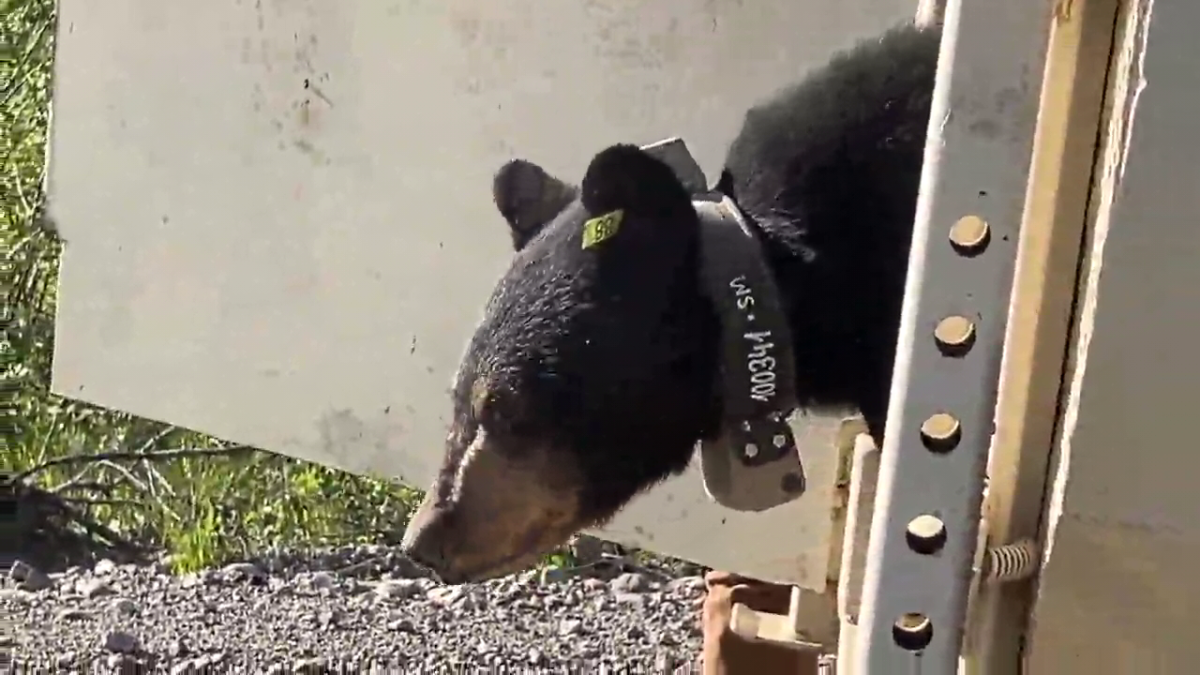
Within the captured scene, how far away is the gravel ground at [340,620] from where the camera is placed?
47.2 inches

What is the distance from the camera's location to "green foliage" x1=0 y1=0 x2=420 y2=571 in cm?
115

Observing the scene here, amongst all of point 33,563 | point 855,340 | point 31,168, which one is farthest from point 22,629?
point 855,340

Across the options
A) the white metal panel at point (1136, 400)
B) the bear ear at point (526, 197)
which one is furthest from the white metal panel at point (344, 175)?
the white metal panel at point (1136, 400)

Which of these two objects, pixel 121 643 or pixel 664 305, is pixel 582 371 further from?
pixel 121 643

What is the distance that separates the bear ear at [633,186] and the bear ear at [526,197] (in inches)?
1.3

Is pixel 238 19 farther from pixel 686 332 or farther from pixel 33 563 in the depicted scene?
pixel 33 563

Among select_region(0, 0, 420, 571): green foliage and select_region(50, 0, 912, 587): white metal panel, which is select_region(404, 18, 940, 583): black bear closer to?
select_region(50, 0, 912, 587): white metal panel

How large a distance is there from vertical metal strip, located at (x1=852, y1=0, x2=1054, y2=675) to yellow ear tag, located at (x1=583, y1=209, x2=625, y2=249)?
1.08ft

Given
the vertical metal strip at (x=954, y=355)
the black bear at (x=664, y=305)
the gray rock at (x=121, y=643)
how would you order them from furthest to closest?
the gray rock at (x=121, y=643) < the black bear at (x=664, y=305) < the vertical metal strip at (x=954, y=355)

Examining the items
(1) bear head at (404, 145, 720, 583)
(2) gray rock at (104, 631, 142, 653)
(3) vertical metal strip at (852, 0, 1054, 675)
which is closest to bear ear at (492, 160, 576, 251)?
(1) bear head at (404, 145, 720, 583)

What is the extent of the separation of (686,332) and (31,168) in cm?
75

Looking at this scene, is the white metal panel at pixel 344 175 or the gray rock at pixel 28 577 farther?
the gray rock at pixel 28 577

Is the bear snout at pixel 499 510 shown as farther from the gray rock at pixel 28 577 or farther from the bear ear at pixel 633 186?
the gray rock at pixel 28 577

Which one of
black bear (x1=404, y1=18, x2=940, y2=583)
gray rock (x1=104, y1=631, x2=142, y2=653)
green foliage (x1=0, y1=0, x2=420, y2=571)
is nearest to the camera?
black bear (x1=404, y1=18, x2=940, y2=583)
